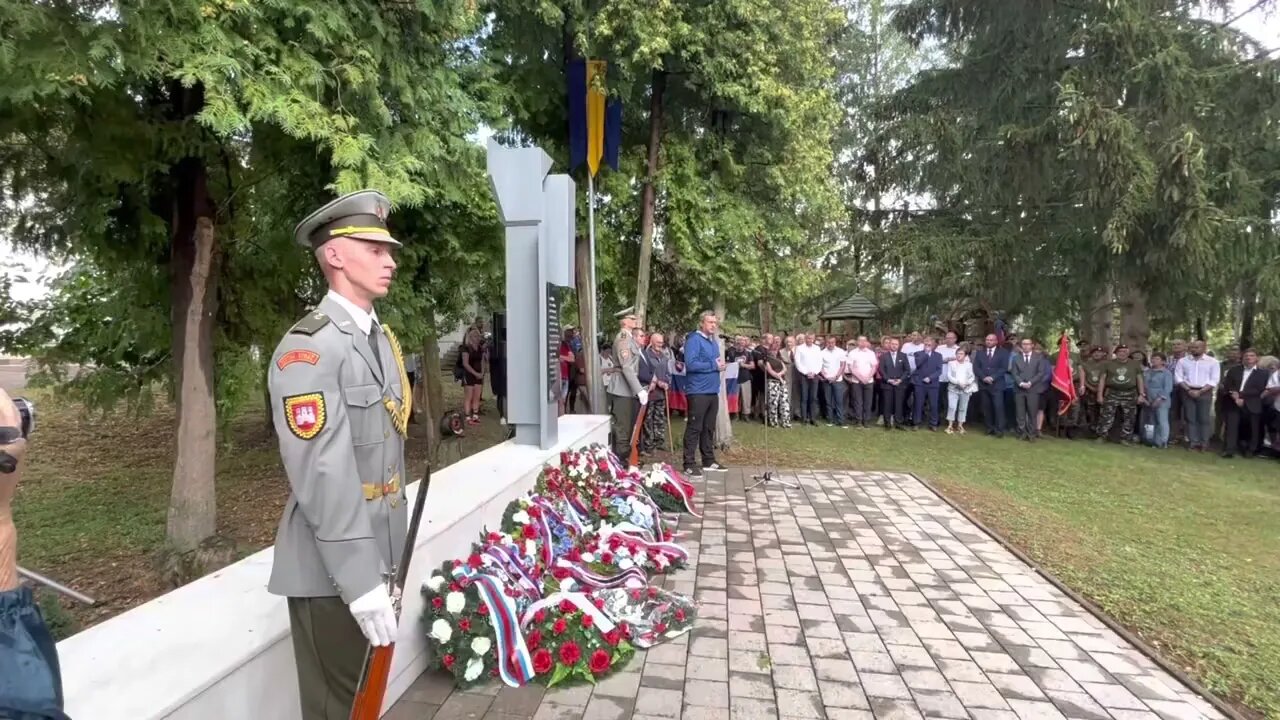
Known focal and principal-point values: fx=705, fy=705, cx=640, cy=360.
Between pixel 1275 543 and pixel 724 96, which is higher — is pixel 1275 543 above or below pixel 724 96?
below

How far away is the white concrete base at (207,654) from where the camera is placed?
5.85 ft

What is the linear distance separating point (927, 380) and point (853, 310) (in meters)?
4.13

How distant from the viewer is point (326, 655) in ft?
6.57

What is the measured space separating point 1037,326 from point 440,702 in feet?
53.0

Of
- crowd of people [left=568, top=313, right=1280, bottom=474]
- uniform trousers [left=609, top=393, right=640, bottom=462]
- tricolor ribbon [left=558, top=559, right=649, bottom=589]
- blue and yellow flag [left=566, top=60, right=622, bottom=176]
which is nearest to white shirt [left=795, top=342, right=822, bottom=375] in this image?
crowd of people [left=568, top=313, right=1280, bottom=474]

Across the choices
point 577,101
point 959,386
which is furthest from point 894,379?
point 577,101

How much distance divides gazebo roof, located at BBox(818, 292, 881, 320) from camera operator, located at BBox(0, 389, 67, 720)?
1554 centimetres

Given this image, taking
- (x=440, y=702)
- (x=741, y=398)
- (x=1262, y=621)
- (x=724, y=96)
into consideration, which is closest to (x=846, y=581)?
(x=1262, y=621)

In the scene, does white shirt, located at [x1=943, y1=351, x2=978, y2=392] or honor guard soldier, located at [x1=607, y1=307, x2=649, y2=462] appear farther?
white shirt, located at [x1=943, y1=351, x2=978, y2=392]

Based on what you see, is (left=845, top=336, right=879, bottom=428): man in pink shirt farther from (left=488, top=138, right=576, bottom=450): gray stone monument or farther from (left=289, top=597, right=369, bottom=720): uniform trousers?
(left=289, top=597, right=369, bottom=720): uniform trousers

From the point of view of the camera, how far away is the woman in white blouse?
1190 centimetres

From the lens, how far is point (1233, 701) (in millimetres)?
3207

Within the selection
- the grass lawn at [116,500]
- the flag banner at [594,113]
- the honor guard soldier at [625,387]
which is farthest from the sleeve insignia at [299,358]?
the flag banner at [594,113]

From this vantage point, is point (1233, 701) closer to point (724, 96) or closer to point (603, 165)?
point (724, 96)
